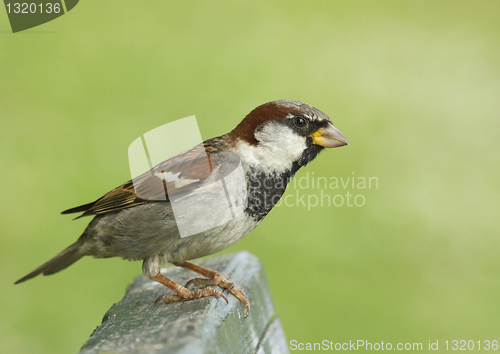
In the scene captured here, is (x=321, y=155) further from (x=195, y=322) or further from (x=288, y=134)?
(x=195, y=322)

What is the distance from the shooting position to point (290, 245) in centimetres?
376

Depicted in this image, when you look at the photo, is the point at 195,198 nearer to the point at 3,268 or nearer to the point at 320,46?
the point at 3,268

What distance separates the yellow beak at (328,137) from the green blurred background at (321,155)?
1593mm

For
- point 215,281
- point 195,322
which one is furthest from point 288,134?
point 195,322

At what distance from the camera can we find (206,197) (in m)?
1.96

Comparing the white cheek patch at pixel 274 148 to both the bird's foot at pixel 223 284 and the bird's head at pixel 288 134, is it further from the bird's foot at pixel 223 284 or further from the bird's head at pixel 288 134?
the bird's foot at pixel 223 284

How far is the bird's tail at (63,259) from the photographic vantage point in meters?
2.29

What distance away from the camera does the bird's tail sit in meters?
2.29

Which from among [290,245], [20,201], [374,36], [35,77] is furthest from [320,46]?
[20,201]

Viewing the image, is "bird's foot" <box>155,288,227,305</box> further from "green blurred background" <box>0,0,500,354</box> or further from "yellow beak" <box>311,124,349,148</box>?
"green blurred background" <box>0,0,500,354</box>

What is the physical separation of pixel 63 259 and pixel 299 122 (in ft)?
3.99

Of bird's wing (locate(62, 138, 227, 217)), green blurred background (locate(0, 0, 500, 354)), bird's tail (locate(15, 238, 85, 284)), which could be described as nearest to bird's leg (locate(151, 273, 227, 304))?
bird's wing (locate(62, 138, 227, 217))

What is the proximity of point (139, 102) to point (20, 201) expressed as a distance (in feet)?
3.67

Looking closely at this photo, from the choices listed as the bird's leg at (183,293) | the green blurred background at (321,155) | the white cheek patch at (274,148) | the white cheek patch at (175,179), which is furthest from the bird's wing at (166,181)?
the green blurred background at (321,155)
